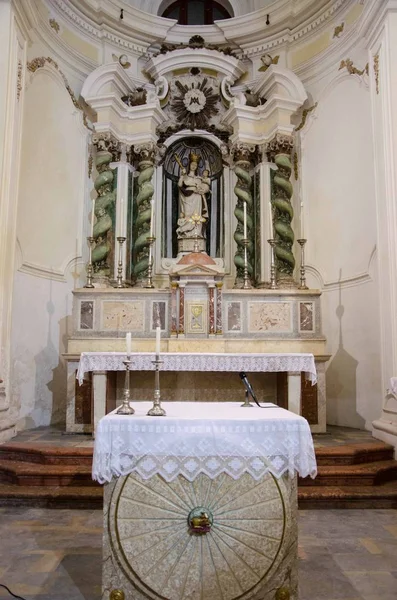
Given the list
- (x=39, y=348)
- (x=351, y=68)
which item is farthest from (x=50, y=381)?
(x=351, y=68)

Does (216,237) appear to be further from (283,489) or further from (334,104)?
(283,489)

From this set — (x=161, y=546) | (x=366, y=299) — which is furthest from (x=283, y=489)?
(x=366, y=299)

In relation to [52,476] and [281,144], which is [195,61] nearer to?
[281,144]

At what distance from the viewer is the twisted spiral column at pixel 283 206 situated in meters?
8.20

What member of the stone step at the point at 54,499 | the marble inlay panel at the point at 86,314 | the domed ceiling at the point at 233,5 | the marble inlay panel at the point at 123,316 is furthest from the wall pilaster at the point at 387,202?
the domed ceiling at the point at 233,5

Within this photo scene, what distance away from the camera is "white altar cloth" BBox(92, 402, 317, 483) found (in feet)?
8.83

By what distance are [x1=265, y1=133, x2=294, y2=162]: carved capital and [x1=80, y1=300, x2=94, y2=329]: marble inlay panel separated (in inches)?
163

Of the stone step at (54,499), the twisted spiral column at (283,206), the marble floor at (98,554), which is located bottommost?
the marble floor at (98,554)

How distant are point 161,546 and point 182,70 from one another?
860cm

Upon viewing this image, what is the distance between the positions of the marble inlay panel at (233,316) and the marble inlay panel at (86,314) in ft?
5.66

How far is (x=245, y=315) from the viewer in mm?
6602

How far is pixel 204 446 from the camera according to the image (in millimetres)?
2695

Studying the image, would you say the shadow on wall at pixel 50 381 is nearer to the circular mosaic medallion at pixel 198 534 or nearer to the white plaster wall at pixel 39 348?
the white plaster wall at pixel 39 348

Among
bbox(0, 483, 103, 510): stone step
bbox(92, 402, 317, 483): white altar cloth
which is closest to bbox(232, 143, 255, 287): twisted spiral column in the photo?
bbox(0, 483, 103, 510): stone step
